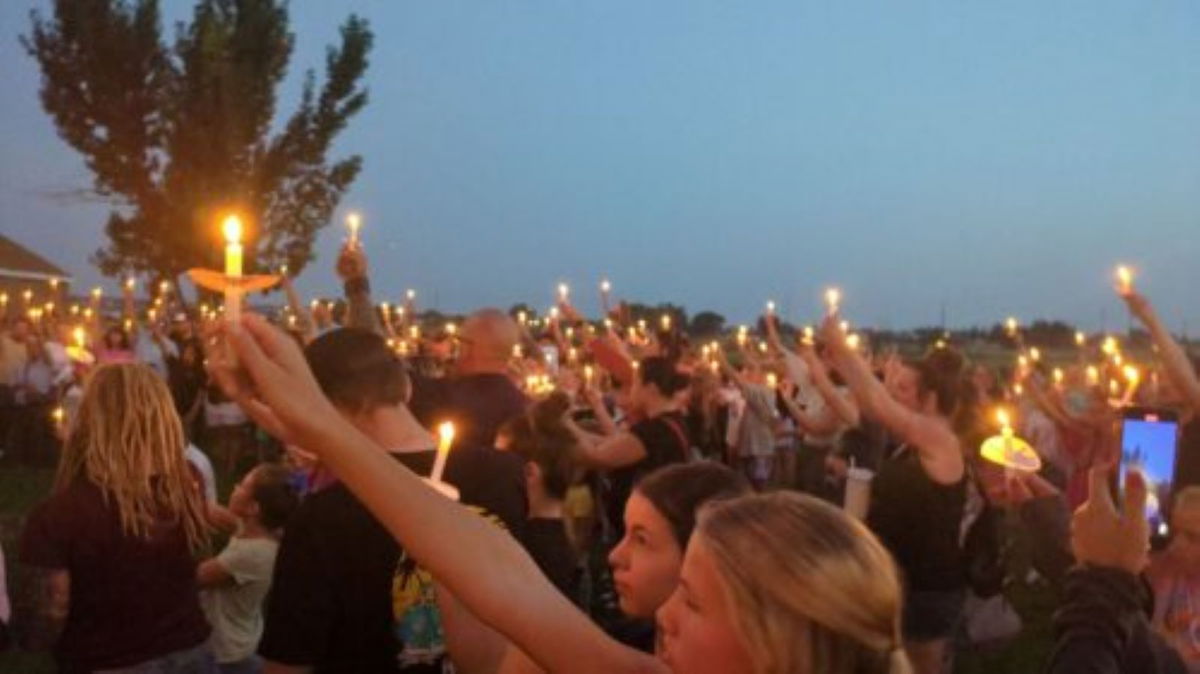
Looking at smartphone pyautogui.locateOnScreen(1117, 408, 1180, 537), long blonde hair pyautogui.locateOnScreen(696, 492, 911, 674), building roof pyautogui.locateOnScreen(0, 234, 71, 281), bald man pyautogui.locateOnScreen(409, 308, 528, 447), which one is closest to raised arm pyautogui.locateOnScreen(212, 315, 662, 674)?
long blonde hair pyautogui.locateOnScreen(696, 492, 911, 674)

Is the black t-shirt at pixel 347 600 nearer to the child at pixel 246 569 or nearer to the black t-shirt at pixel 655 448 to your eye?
the child at pixel 246 569

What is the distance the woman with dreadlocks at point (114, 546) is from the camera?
4.21 metres

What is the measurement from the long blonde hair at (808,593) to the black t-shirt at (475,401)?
4467mm

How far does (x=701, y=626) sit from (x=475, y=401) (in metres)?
4.85

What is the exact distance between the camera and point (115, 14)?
27859 mm

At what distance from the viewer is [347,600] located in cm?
339

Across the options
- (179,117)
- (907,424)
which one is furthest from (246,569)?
(179,117)

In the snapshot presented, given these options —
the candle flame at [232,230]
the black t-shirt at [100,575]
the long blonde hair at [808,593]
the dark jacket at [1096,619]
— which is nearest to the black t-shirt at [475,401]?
the black t-shirt at [100,575]

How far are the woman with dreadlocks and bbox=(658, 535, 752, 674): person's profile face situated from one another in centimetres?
256

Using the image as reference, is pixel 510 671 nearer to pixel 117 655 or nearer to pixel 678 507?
pixel 678 507

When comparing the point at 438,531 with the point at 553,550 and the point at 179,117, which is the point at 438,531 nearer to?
the point at 553,550

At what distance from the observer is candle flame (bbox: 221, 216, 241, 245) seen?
2546mm

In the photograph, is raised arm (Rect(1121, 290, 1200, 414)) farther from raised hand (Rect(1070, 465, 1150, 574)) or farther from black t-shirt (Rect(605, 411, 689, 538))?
raised hand (Rect(1070, 465, 1150, 574))

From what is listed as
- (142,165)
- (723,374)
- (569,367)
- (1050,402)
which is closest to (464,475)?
(1050,402)
